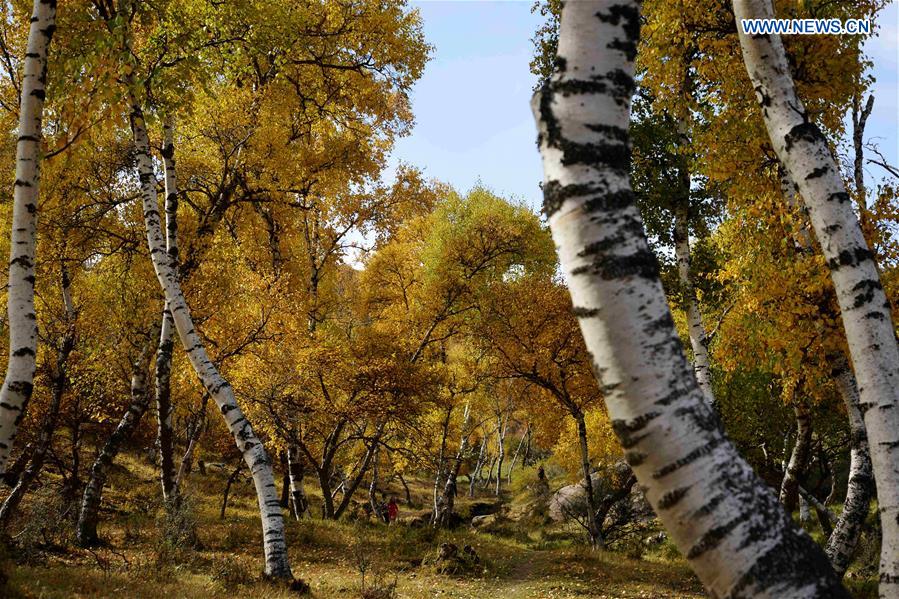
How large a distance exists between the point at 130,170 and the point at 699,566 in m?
14.7

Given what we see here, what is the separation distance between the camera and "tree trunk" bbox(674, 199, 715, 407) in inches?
442

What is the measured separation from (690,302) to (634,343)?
1055 cm

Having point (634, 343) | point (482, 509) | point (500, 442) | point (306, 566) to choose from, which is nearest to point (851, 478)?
point (634, 343)

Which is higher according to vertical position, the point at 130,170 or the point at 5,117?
the point at 5,117

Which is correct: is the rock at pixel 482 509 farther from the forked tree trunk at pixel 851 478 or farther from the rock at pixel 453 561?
the forked tree trunk at pixel 851 478

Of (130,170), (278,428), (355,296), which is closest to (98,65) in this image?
(130,170)

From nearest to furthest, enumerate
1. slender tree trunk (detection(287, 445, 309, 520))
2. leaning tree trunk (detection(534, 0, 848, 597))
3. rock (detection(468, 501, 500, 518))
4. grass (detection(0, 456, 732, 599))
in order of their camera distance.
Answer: leaning tree trunk (detection(534, 0, 848, 597)) → grass (detection(0, 456, 732, 599)) → slender tree trunk (detection(287, 445, 309, 520)) → rock (detection(468, 501, 500, 518))

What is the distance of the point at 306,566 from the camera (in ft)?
39.1

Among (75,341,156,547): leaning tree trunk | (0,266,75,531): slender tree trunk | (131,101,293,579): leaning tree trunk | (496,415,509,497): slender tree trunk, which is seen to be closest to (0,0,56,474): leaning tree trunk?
(131,101,293,579): leaning tree trunk

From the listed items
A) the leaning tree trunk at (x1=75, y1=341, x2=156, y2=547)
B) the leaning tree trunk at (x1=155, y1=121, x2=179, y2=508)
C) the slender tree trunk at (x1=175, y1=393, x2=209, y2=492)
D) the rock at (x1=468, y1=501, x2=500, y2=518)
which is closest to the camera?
the leaning tree trunk at (x1=155, y1=121, x2=179, y2=508)

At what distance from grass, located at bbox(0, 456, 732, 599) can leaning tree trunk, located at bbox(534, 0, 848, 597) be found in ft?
24.9

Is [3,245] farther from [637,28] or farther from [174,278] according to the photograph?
[637,28]

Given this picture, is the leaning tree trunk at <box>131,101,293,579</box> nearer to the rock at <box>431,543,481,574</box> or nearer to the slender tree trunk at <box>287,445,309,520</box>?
the rock at <box>431,543,481,574</box>

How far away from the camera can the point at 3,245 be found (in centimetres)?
1443
